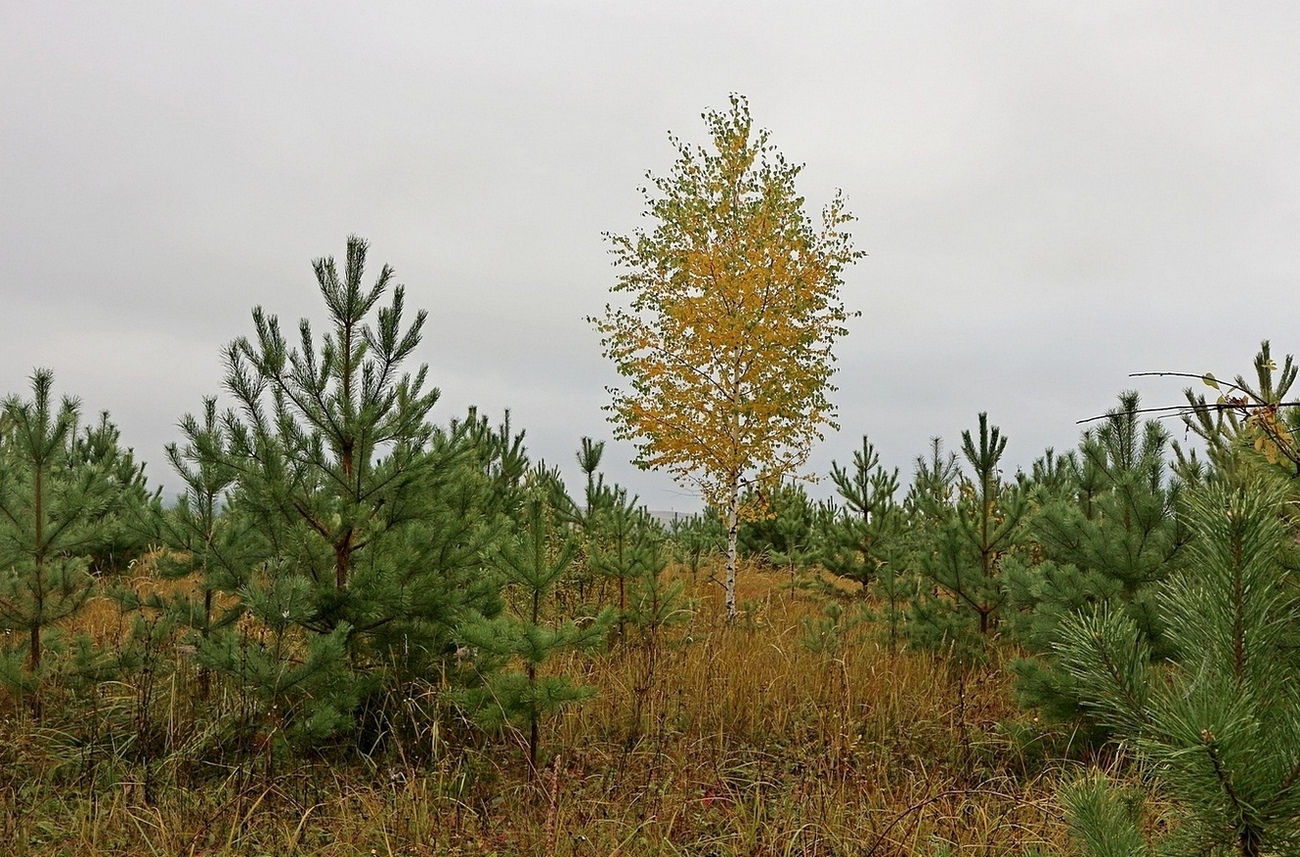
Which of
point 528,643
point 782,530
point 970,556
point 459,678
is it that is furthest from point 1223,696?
point 782,530

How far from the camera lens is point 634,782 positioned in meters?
4.56

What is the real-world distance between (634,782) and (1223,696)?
12.2ft

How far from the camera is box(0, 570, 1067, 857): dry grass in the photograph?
3744 millimetres

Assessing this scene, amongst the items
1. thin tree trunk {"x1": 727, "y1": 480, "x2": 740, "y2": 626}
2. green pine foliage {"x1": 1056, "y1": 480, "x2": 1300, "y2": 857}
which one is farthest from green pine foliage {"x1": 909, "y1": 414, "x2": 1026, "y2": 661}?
green pine foliage {"x1": 1056, "y1": 480, "x2": 1300, "y2": 857}

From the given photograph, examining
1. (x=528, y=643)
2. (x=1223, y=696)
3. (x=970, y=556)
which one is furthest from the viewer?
(x=970, y=556)

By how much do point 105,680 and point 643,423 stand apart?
6976 millimetres

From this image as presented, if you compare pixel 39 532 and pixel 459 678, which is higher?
pixel 39 532

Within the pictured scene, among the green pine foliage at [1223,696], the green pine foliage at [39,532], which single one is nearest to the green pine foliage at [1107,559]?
the green pine foliage at [1223,696]

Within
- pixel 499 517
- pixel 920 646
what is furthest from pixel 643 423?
pixel 499 517

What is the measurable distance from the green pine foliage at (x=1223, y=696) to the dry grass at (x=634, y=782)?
67 cm

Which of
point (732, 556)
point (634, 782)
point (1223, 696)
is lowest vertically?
point (634, 782)

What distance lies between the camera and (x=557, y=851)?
11.6 feet

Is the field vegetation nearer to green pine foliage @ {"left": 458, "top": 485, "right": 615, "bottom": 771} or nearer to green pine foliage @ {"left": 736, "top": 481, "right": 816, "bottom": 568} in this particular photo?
green pine foliage @ {"left": 458, "top": 485, "right": 615, "bottom": 771}

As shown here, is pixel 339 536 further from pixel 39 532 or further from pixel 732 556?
pixel 732 556
